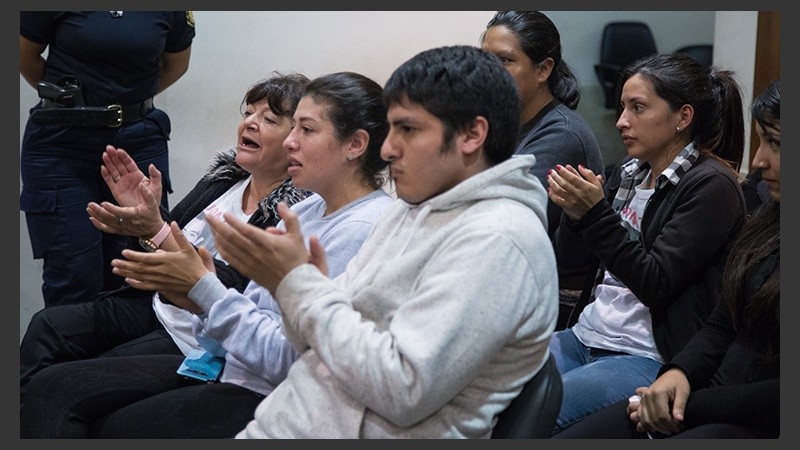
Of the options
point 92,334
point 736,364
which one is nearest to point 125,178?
point 92,334

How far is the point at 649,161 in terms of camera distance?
2.40 meters

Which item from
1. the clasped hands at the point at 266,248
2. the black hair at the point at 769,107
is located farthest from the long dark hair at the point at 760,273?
the clasped hands at the point at 266,248

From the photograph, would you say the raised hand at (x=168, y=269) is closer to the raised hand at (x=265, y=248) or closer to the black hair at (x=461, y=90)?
the raised hand at (x=265, y=248)

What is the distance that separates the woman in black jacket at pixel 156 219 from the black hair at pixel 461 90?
33.2 inches

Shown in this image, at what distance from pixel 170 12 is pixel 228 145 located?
4.00 feet

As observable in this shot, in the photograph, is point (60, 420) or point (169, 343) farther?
point (169, 343)

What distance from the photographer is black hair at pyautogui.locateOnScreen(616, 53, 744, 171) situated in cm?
235

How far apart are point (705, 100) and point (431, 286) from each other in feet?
3.84

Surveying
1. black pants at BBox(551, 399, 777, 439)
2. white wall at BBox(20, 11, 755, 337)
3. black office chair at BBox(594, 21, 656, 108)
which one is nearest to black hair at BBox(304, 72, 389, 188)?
black pants at BBox(551, 399, 777, 439)

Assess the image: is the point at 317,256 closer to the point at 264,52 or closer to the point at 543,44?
the point at 543,44

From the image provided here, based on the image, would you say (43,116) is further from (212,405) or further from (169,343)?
(212,405)

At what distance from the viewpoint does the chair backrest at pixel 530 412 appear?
1.61 metres

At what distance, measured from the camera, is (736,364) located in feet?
6.53

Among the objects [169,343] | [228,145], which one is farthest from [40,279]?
[169,343]
